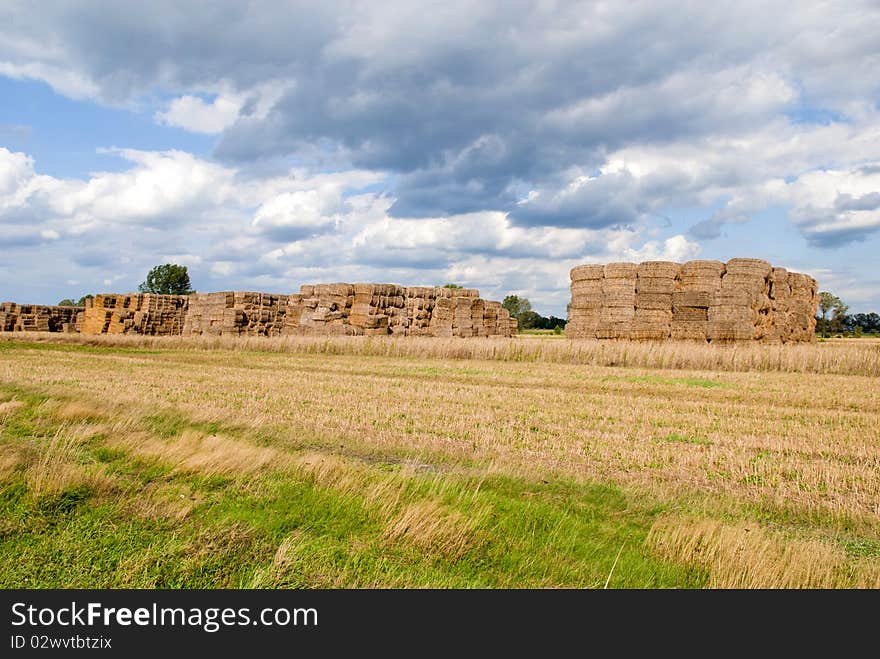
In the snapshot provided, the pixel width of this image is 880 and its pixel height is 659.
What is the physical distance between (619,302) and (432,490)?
19.9m

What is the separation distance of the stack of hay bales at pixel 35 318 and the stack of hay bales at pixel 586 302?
4555 centimetres

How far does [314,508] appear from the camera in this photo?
452 centimetres

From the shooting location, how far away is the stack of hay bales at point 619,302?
23.3 meters

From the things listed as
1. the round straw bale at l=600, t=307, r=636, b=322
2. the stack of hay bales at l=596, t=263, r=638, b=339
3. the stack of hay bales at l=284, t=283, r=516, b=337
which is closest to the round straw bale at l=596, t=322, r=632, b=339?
the stack of hay bales at l=596, t=263, r=638, b=339

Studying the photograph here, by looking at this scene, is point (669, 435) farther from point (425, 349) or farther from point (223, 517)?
point (425, 349)

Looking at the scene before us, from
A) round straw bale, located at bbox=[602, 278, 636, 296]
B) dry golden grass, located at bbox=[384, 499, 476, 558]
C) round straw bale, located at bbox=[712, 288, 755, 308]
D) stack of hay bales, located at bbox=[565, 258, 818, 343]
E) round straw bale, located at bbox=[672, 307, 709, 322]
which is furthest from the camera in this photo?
round straw bale, located at bbox=[602, 278, 636, 296]

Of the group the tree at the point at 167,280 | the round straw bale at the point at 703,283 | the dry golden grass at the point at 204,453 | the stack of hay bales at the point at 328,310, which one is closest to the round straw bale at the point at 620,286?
the round straw bale at the point at 703,283

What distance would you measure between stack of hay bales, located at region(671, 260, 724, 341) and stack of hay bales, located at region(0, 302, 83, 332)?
162 feet

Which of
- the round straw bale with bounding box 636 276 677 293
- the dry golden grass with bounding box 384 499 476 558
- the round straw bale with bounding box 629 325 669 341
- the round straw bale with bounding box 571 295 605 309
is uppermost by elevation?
the round straw bale with bounding box 636 276 677 293

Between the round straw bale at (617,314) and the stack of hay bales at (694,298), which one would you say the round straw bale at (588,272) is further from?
the stack of hay bales at (694,298)

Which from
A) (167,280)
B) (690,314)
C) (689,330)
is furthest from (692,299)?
(167,280)

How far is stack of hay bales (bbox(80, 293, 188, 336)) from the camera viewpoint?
44375 millimetres

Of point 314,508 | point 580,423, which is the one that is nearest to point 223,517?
point 314,508

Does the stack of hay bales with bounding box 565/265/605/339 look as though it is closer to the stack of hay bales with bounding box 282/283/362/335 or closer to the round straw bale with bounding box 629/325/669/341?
the round straw bale with bounding box 629/325/669/341
